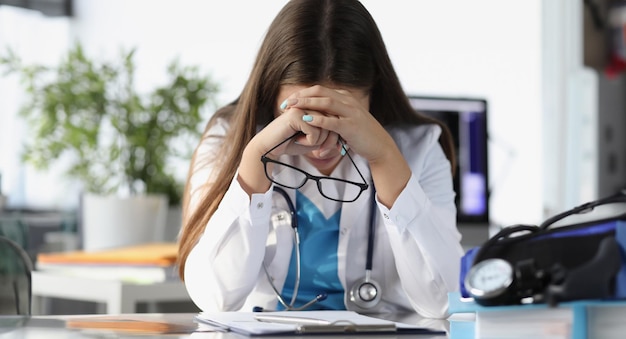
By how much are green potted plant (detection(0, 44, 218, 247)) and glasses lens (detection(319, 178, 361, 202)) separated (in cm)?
103

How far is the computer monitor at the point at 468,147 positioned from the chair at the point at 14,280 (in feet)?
4.52

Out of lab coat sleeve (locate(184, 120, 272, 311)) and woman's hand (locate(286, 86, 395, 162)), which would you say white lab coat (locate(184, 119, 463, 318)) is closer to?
lab coat sleeve (locate(184, 120, 272, 311))

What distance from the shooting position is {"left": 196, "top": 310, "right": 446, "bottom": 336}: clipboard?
0.97m

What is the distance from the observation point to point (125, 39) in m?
5.85

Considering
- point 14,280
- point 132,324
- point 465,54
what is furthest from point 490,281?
point 465,54

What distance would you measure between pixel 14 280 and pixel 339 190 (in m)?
0.61

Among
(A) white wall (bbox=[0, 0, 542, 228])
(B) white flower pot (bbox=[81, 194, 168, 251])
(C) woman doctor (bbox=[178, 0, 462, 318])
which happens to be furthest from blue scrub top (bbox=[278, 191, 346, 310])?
(A) white wall (bbox=[0, 0, 542, 228])

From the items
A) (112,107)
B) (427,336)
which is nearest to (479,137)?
(112,107)

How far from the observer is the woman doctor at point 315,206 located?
4.46ft

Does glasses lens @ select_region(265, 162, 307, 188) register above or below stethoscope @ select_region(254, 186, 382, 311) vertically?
above

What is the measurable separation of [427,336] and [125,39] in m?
5.18

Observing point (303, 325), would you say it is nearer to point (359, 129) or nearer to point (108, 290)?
point (359, 129)

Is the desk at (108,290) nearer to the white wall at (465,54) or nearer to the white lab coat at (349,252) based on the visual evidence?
the white lab coat at (349,252)

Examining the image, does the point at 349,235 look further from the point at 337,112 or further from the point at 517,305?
the point at 517,305
